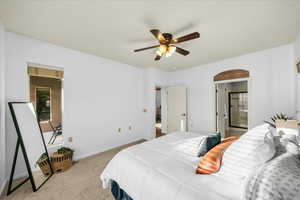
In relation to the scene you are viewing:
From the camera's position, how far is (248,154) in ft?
3.31

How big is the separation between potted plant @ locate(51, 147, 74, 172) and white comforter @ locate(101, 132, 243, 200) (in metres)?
1.19

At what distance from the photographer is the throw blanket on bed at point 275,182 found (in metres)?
0.64

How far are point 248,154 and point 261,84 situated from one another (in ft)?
8.50

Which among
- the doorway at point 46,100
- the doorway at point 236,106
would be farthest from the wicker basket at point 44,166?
the doorway at point 236,106

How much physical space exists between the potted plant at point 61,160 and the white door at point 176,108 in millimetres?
3201

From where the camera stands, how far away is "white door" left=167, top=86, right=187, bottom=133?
4.15m

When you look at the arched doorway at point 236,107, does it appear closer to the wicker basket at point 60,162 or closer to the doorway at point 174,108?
the doorway at point 174,108

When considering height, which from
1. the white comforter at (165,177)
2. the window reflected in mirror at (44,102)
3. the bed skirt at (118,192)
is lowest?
the bed skirt at (118,192)

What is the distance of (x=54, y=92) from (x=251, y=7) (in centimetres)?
554

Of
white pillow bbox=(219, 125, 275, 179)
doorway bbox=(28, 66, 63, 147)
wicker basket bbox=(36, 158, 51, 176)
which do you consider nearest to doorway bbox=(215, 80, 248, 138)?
white pillow bbox=(219, 125, 275, 179)

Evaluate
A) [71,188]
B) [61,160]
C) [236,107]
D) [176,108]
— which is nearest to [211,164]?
[71,188]

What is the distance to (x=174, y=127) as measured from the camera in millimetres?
4449

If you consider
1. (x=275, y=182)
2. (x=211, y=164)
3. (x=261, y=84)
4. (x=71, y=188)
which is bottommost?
(x=71, y=188)

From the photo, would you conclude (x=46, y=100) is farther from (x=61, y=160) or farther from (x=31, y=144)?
(x=61, y=160)
